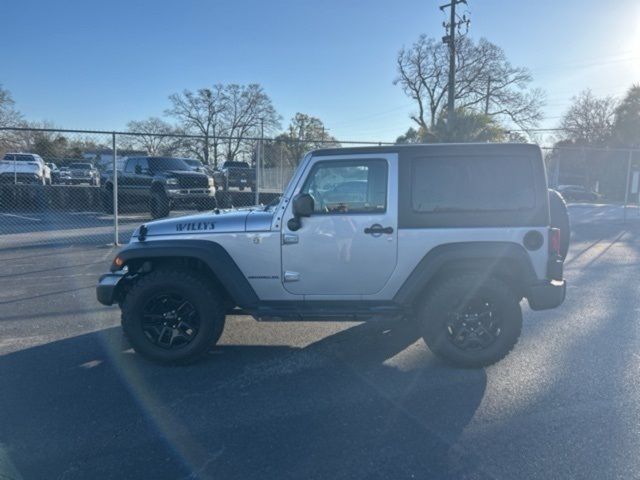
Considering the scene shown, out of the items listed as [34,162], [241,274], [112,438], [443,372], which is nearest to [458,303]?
[443,372]

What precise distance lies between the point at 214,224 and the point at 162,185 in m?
10.6

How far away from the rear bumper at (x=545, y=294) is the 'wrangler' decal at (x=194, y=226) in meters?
2.93

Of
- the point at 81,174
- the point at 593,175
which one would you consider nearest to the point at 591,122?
the point at 593,175

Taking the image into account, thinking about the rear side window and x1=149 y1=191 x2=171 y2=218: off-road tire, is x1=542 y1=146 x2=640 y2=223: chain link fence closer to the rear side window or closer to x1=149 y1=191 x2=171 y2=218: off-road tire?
x1=149 y1=191 x2=171 y2=218: off-road tire

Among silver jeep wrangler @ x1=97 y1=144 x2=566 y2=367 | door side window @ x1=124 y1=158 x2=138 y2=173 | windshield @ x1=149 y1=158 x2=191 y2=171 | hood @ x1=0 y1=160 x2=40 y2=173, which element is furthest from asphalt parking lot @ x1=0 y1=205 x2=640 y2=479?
hood @ x1=0 y1=160 x2=40 y2=173

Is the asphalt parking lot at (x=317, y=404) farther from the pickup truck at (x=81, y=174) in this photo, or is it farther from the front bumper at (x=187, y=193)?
the pickup truck at (x=81, y=174)

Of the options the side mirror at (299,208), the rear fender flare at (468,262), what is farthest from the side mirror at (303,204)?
the rear fender flare at (468,262)

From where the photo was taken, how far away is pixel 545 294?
15.2ft

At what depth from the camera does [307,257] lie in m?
4.70

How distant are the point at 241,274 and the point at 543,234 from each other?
2.71m

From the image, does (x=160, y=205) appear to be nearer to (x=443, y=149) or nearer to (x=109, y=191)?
(x=109, y=191)

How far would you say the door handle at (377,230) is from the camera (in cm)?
460

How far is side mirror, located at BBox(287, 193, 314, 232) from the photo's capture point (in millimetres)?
4496

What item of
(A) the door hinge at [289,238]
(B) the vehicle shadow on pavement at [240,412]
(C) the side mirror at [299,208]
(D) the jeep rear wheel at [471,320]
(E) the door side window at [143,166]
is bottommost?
(B) the vehicle shadow on pavement at [240,412]
